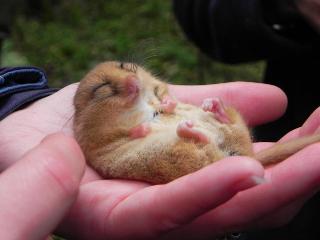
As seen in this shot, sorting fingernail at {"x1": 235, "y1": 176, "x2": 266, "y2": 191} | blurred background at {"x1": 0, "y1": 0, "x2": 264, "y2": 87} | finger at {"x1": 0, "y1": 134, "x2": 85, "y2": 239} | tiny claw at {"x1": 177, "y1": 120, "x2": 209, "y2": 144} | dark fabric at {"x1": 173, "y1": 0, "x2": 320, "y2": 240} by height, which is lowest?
blurred background at {"x1": 0, "y1": 0, "x2": 264, "y2": 87}

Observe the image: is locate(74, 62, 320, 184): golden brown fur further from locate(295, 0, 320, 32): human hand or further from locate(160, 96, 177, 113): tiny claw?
locate(295, 0, 320, 32): human hand

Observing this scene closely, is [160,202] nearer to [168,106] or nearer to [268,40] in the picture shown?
[168,106]

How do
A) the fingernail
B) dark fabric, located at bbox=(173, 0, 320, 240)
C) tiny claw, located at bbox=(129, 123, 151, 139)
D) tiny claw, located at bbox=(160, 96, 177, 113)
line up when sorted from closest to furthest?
the fingernail
tiny claw, located at bbox=(129, 123, 151, 139)
tiny claw, located at bbox=(160, 96, 177, 113)
dark fabric, located at bbox=(173, 0, 320, 240)

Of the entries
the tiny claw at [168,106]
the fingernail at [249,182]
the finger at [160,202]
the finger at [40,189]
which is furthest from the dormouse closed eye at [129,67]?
the fingernail at [249,182]

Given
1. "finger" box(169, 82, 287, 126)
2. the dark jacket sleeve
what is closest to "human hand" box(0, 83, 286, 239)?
"finger" box(169, 82, 287, 126)

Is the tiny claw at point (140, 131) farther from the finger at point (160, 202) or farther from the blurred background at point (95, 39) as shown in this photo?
the blurred background at point (95, 39)

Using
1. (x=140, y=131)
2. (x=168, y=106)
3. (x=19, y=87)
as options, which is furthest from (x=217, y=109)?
(x=19, y=87)
